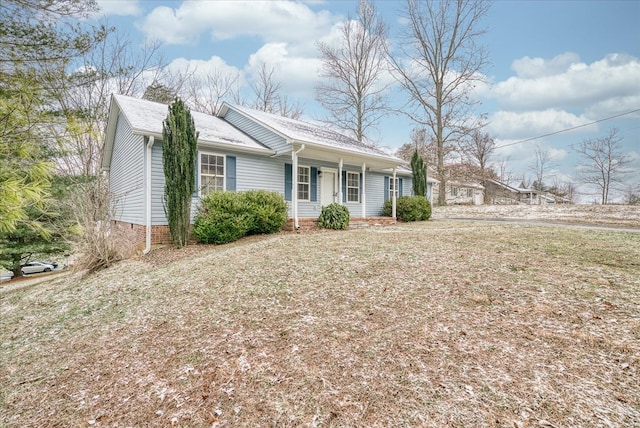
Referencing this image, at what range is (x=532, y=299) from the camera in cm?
363

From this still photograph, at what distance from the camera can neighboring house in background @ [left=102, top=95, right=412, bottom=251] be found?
9.14 metres

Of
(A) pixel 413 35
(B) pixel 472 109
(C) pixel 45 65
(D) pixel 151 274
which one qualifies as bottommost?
(D) pixel 151 274

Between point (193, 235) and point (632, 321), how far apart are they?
879 cm

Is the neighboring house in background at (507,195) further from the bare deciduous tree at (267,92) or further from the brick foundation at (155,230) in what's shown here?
the brick foundation at (155,230)

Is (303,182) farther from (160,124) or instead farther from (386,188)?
(386,188)

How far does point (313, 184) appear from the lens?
1246 centimetres

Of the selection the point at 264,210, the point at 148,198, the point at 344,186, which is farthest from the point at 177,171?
the point at 344,186

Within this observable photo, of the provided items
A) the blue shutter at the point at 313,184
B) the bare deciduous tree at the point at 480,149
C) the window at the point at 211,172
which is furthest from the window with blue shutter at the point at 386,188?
the window at the point at 211,172

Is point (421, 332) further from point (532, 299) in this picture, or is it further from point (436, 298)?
point (532, 299)

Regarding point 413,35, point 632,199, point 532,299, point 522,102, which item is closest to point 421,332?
point 532,299

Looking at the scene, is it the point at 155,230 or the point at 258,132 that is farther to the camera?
the point at 258,132

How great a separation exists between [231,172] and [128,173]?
4.03m

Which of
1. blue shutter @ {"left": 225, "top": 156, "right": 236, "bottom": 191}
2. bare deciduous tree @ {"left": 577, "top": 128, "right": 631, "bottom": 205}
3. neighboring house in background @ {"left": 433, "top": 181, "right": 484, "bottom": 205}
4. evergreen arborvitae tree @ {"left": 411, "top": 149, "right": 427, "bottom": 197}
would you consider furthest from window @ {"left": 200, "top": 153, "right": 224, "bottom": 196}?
bare deciduous tree @ {"left": 577, "top": 128, "right": 631, "bottom": 205}

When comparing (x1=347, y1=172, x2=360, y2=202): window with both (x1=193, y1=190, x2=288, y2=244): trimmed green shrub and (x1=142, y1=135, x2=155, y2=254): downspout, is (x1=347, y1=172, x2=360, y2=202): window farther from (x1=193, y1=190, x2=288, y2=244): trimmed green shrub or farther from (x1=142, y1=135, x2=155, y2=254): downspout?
(x1=142, y1=135, x2=155, y2=254): downspout
